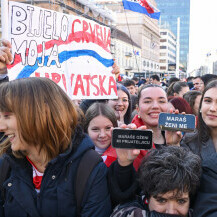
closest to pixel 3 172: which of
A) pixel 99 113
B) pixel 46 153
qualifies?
pixel 46 153

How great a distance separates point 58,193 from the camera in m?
1.54

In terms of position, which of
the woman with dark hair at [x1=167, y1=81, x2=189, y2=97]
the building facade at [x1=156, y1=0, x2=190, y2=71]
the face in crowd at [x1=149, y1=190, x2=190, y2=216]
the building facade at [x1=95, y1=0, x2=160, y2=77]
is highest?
the building facade at [x1=156, y1=0, x2=190, y2=71]

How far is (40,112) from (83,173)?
1.38 feet

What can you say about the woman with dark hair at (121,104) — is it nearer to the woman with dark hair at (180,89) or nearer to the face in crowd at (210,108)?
the face in crowd at (210,108)

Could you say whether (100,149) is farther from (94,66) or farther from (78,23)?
(78,23)

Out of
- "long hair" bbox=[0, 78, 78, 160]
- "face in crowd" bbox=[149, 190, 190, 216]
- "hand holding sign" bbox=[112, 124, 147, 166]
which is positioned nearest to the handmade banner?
"long hair" bbox=[0, 78, 78, 160]

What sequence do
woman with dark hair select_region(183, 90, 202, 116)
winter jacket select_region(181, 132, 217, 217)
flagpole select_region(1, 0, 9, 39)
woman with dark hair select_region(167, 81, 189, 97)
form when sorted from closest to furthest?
1. winter jacket select_region(181, 132, 217, 217)
2. flagpole select_region(1, 0, 9, 39)
3. woman with dark hair select_region(183, 90, 202, 116)
4. woman with dark hair select_region(167, 81, 189, 97)

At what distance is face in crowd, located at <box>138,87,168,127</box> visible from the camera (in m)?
2.53

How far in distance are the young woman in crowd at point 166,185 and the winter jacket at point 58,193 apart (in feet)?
0.33

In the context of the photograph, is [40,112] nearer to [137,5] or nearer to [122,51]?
[137,5]

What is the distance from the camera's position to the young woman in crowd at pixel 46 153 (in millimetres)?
1551

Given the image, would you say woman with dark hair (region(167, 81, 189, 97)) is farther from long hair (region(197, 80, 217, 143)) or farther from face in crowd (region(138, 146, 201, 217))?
face in crowd (region(138, 146, 201, 217))

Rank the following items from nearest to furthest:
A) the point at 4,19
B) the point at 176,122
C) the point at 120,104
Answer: the point at 176,122, the point at 4,19, the point at 120,104

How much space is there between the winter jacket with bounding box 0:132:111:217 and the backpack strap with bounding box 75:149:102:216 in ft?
0.07
